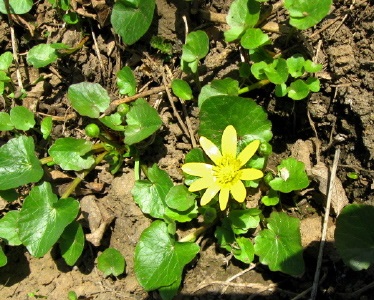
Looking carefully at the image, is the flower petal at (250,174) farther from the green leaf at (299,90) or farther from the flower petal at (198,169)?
the green leaf at (299,90)

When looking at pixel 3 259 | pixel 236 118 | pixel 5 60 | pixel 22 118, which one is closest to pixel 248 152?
pixel 236 118

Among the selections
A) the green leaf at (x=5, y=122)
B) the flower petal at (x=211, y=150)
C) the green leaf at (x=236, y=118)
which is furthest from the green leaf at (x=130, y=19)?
the green leaf at (x=5, y=122)

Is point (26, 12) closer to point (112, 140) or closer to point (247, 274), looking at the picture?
point (112, 140)

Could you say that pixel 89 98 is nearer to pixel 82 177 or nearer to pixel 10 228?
pixel 82 177

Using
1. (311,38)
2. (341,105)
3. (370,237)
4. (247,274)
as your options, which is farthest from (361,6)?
(247,274)

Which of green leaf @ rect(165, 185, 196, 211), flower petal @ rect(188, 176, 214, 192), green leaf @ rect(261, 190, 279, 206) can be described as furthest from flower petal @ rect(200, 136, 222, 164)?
green leaf @ rect(261, 190, 279, 206)

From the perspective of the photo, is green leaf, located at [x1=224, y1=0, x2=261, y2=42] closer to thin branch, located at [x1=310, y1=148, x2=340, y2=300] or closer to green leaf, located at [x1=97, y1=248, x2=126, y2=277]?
thin branch, located at [x1=310, y1=148, x2=340, y2=300]

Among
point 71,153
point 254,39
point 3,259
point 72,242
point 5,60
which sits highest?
point 254,39
